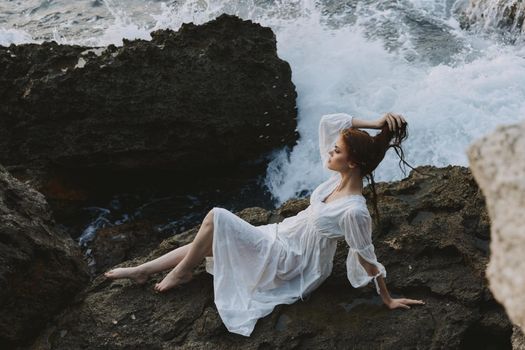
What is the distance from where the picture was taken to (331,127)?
14.9 ft

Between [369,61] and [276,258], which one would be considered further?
[369,61]

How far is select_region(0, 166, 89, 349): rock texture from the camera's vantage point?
4.20 m

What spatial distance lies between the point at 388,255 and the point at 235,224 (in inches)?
48.3

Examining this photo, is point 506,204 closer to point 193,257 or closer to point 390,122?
point 390,122

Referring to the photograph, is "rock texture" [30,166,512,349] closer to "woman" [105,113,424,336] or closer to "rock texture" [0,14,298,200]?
"woman" [105,113,424,336]

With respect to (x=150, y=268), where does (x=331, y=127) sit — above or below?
above

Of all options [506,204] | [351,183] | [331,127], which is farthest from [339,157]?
[506,204]

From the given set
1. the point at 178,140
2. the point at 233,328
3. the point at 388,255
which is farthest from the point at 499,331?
the point at 178,140

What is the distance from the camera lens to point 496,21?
1038 centimetres

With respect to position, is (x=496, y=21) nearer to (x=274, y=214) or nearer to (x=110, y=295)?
(x=274, y=214)

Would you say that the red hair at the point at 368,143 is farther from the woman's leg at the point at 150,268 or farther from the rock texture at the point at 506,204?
the rock texture at the point at 506,204

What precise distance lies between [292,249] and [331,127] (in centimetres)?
97

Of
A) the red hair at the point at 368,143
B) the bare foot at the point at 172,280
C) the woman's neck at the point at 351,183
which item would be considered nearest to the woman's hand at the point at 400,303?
the woman's neck at the point at 351,183

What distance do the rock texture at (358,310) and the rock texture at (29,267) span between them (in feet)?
0.44
